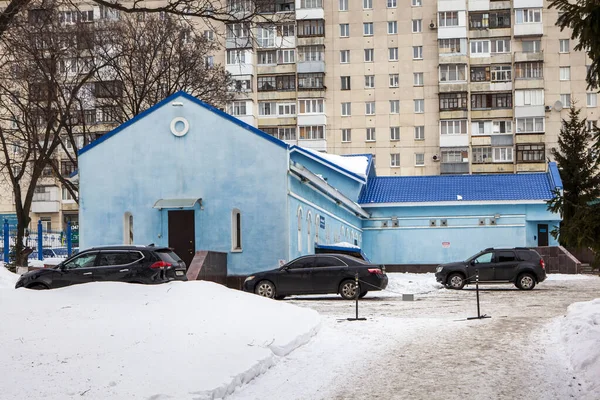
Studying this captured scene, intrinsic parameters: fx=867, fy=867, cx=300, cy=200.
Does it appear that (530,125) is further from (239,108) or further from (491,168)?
(239,108)

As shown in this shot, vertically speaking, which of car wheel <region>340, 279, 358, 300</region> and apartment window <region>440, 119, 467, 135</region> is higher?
apartment window <region>440, 119, 467, 135</region>

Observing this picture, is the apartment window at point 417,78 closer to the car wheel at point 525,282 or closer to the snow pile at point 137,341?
the car wheel at point 525,282

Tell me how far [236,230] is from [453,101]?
48.9 metres

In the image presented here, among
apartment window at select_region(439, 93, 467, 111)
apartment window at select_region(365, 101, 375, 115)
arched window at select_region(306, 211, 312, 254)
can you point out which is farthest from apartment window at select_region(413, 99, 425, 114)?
arched window at select_region(306, 211, 312, 254)

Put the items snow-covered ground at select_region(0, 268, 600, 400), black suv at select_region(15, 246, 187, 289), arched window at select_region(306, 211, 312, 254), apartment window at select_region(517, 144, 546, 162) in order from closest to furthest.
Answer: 1. snow-covered ground at select_region(0, 268, 600, 400)
2. black suv at select_region(15, 246, 187, 289)
3. arched window at select_region(306, 211, 312, 254)
4. apartment window at select_region(517, 144, 546, 162)

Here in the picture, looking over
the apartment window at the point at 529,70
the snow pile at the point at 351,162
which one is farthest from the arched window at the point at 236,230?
the apartment window at the point at 529,70

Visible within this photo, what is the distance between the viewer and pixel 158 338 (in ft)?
42.5

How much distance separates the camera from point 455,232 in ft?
178

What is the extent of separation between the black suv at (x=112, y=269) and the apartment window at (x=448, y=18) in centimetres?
5899

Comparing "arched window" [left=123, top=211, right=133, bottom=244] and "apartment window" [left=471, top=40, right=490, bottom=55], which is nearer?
"arched window" [left=123, top=211, right=133, bottom=244]

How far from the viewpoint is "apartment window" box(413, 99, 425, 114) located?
79.2m

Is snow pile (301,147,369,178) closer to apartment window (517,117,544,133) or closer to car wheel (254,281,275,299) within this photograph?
apartment window (517,117,544,133)

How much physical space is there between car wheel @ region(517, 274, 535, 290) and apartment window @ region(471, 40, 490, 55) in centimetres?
4766

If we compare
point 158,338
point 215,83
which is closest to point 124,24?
point 215,83
